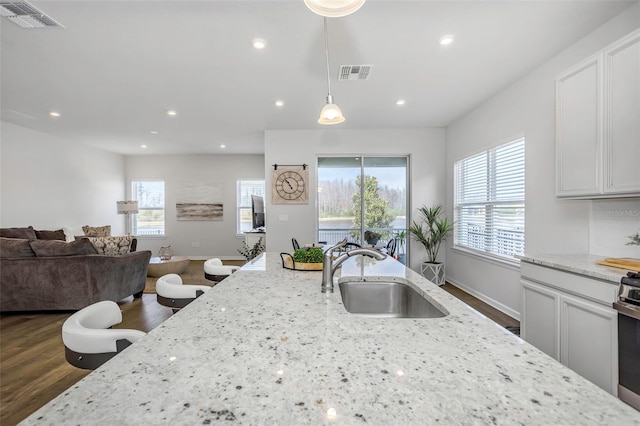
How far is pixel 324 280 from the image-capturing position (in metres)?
1.25

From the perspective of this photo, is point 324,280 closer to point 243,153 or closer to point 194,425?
point 194,425

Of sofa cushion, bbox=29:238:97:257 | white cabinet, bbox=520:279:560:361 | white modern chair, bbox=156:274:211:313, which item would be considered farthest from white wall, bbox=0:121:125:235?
white cabinet, bbox=520:279:560:361

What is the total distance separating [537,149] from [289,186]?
3479 mm

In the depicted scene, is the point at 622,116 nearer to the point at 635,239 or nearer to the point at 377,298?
the point at 635,239

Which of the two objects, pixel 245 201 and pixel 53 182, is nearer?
pixel 53 182

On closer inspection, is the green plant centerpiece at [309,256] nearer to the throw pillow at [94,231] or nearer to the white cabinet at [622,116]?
the white cabinet at [622,116]

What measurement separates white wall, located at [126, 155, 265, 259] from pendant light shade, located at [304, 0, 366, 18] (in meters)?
6.34

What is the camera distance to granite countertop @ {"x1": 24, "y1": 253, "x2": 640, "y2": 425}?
1.59 ft

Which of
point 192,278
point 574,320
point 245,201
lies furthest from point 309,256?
point 245,201

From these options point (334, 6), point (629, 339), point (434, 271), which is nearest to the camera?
point (334, 6)

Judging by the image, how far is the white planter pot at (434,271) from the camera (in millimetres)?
4594

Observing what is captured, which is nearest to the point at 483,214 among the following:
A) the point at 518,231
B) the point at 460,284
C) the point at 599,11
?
the point at 518,231

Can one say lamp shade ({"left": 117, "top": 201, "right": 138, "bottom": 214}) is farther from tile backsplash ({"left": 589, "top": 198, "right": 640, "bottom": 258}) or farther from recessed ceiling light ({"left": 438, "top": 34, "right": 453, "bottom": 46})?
tile backsplash ({"left": 589, "top": 198, "right": 640, "bottom": 258})

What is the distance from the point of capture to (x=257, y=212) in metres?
5.88
